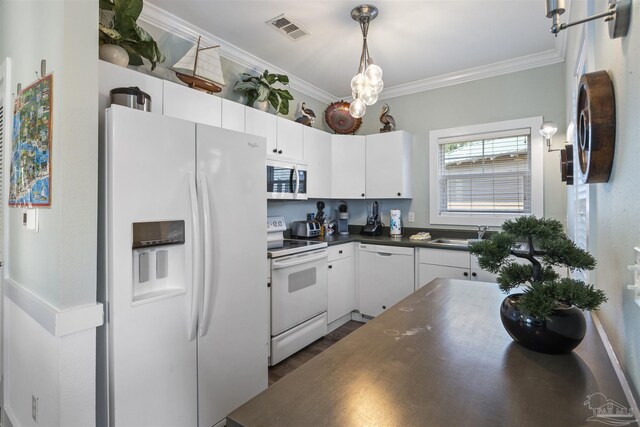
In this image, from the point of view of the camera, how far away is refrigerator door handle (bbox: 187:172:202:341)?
1711 mm

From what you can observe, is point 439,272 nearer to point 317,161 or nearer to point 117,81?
point 317,161

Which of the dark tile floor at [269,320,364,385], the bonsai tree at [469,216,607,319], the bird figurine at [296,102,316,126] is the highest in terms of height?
the bird figurine at [296,102,316,126]

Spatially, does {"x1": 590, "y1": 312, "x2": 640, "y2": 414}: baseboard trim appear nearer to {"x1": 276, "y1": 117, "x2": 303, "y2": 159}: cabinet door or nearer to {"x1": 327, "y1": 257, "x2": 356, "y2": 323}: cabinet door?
{"x1": 327, "y1": 257, "x2": 356, "y2": 323}: cabinet door

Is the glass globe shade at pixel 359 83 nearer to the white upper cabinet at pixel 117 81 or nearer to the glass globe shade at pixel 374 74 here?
the glass globe shade at pixel 374 74

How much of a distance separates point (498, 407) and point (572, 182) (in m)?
1.84

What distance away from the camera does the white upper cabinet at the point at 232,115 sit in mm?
2508

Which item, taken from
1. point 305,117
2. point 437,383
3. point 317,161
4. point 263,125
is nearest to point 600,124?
point 437,383

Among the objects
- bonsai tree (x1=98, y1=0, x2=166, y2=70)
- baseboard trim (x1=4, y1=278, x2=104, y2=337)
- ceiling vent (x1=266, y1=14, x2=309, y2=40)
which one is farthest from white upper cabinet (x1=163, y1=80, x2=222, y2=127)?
baseboard trim (x1=4, y1=278, x2=104, y2=337)

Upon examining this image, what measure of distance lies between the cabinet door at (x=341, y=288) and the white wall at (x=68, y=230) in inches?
83.6

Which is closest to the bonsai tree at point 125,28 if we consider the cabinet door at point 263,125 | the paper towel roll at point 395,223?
the cabinet door at point 263,125

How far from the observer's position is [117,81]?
1.83 meters

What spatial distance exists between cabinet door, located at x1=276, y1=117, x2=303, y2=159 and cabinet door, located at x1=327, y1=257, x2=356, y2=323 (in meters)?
1.15

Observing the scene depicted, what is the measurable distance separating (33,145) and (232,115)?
131 cm

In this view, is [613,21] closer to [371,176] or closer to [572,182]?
[572,182]
